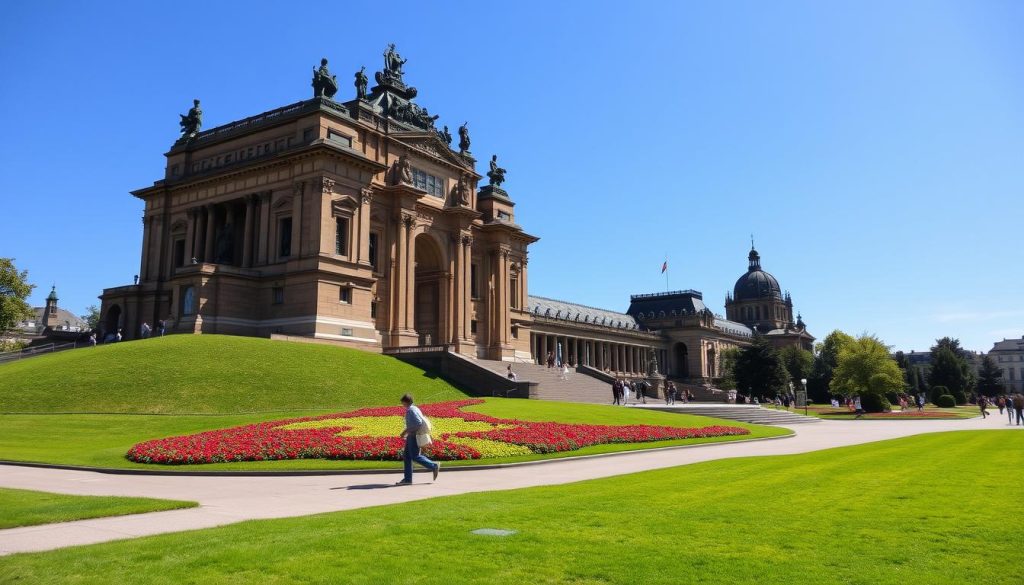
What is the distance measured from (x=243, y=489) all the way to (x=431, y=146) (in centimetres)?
6137

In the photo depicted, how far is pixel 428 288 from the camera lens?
77.1 metres

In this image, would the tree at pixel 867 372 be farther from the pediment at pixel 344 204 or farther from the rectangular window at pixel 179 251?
the rectangular window at pixel 179 251

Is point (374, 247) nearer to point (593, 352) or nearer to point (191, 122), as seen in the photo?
point (191, 122)

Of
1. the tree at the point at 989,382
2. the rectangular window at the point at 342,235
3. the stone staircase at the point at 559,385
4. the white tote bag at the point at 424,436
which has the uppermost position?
the rectangular window at the point at 342,235

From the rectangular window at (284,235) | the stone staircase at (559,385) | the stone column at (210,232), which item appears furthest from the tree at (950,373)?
the stone column at (210,232)

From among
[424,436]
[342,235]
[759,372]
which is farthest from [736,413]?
[759,372]

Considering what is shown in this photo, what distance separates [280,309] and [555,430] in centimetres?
3855

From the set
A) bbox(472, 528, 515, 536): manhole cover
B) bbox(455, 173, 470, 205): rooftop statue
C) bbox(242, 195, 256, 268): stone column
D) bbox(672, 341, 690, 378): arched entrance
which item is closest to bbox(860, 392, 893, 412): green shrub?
bbox(455, 173, 470, 205): rooftop statue

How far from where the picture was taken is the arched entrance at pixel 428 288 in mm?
75562

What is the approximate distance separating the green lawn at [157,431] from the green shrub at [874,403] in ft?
146

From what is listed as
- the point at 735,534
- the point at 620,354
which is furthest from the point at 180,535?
the point at 620,354

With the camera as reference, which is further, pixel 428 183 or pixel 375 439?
pixel 428 183

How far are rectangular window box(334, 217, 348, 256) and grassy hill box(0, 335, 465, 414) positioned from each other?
13.7m

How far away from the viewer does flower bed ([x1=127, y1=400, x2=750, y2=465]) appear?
22.9 m
